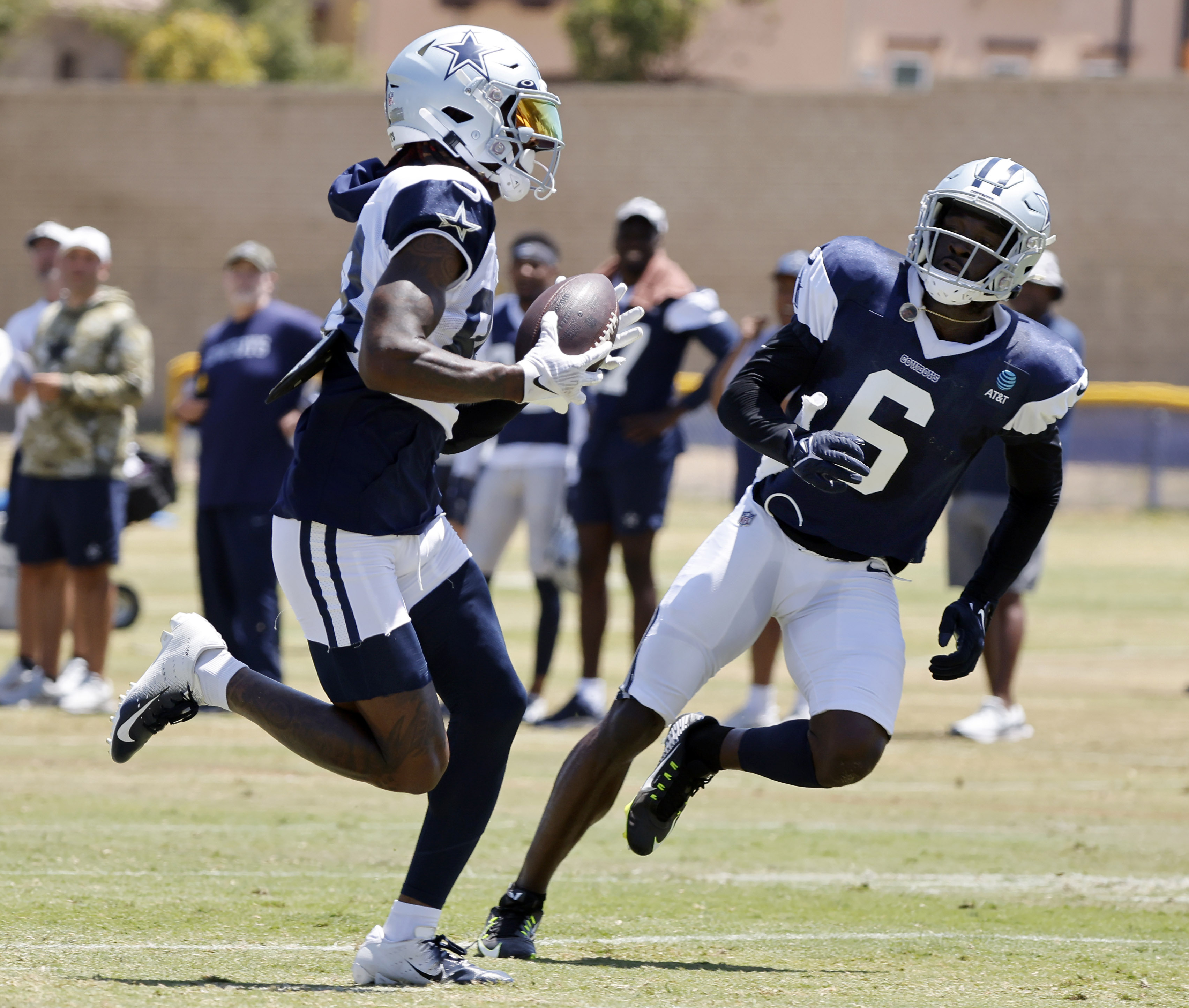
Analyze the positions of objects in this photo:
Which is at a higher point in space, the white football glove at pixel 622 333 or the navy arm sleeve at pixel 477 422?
the white football glove at pixel 622 333

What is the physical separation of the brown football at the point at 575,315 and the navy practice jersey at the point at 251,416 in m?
4.31

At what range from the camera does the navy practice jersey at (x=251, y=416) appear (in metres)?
8.29

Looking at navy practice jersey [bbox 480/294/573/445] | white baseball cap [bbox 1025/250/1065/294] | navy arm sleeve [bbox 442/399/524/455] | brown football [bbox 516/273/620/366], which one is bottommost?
navy practice jersey [bbox 480/294/573/445]

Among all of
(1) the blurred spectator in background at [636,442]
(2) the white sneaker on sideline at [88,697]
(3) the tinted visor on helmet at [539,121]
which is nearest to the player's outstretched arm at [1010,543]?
(3) the tinted visor on helmet at [539,121]

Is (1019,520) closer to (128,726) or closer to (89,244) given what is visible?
(128,726)

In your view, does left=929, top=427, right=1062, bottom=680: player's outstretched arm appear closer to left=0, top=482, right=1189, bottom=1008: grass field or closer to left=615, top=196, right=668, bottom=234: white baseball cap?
left=0, top=482, right=1189, bottom=1008: grass field

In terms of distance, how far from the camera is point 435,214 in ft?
12.3

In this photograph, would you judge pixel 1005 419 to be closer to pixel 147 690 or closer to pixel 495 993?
pixel 495 993

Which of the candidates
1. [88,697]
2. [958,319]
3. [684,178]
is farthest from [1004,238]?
[684,178]

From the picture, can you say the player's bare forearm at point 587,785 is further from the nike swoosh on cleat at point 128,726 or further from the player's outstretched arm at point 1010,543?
the nike swoosh on cleat at point 128,726

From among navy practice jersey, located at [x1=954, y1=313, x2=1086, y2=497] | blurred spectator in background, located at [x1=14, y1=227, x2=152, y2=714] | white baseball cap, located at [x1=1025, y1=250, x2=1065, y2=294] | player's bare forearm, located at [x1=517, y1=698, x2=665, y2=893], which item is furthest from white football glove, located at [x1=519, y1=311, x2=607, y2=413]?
blurred spectator in background, located at [x1=14, y1=227, x2=152, y2=714]

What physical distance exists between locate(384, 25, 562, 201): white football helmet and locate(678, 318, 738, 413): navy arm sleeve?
4.25m

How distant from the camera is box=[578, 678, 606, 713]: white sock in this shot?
8.34m

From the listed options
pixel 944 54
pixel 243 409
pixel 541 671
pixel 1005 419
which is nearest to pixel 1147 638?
pixel 541 671
